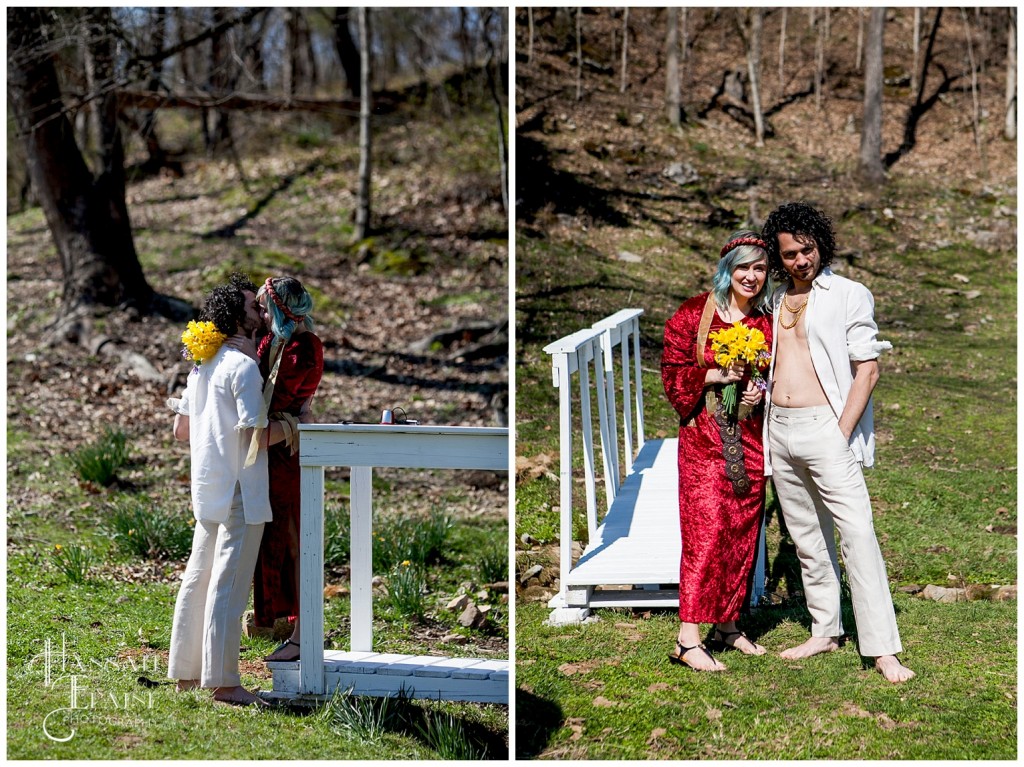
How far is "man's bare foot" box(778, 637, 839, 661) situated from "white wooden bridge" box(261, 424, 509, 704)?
0.99 metres

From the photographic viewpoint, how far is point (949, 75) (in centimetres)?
1163

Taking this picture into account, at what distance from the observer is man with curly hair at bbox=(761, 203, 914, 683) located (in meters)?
3.55

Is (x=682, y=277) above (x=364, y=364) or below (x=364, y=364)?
above

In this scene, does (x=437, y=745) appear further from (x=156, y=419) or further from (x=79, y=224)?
(x=79, y=224)

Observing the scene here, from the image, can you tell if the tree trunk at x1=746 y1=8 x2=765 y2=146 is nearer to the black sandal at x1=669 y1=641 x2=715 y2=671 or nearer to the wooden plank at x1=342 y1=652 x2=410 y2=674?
the black sandal at x1=669 y1=641 x2=715 y2=671

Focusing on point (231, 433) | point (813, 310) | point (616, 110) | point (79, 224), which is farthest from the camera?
point (79, 224)

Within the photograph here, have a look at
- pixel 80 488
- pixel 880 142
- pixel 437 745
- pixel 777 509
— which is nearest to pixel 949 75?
pixel 880 142

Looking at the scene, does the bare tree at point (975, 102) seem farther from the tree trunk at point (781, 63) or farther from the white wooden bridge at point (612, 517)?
the white wooden bridge at point (612, 517)

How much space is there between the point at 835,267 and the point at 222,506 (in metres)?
7.31

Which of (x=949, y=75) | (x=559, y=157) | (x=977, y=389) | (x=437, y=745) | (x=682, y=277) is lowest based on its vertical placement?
(x=437, y=745)

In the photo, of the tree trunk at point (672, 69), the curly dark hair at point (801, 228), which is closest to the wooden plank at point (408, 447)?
the curly dark hair at point (801, 228)

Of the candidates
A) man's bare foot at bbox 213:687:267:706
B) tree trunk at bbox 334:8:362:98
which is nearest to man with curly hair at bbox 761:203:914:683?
man's bare foot at bbox 213:687:267:706

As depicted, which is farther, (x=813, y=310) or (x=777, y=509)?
(x=777, y=509)

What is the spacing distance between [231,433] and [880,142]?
8468 mm
